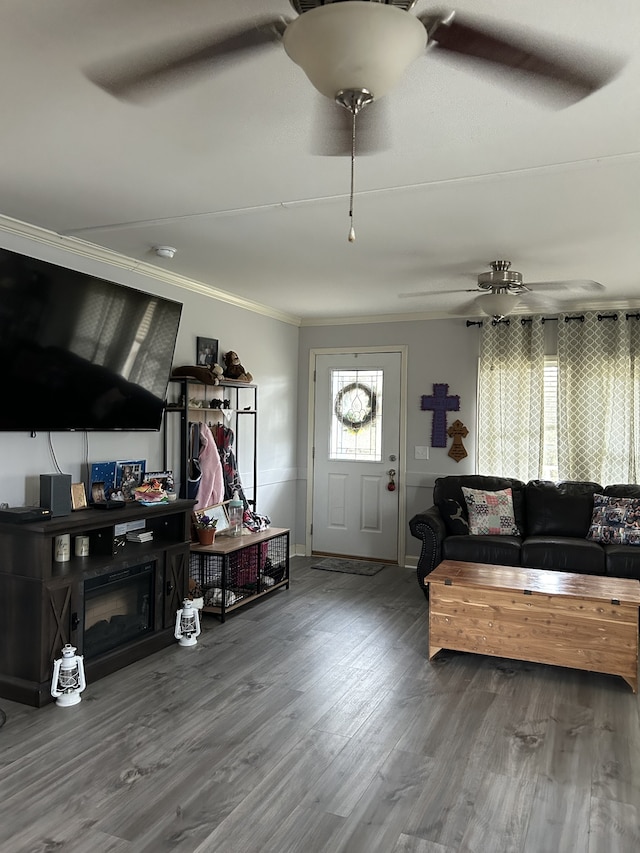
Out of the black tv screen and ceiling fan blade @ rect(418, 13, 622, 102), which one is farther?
the black tv screen

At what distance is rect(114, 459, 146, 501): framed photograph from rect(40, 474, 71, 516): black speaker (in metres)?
0.64

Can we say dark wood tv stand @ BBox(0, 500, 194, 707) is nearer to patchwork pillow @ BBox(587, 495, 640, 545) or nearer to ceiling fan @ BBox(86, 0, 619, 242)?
ceiling fan @ BBox(86, 0, 619, 242)

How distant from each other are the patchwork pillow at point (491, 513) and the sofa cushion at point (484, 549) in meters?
0.13

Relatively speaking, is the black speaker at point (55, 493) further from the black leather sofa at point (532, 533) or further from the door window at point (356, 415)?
the door window at point (356, 415)

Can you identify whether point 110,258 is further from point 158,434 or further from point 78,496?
point 78,496

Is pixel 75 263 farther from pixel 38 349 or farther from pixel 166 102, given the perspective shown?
pixel 166 102

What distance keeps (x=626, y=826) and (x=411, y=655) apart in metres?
1.77

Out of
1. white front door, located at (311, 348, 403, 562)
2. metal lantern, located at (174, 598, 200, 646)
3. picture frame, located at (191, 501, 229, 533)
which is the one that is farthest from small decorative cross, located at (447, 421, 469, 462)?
metal lantern, located at (174, 598, 200, 646)

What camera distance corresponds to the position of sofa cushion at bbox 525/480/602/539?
17.1 ft

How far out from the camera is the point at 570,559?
4.74 metres

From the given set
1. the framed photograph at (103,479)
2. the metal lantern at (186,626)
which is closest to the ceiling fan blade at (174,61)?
the framed photograph at (103,479)

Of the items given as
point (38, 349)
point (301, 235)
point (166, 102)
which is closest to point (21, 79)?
point (166, 102)

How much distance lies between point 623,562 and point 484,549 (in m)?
0.97

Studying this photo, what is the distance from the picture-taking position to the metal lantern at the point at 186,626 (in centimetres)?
406
